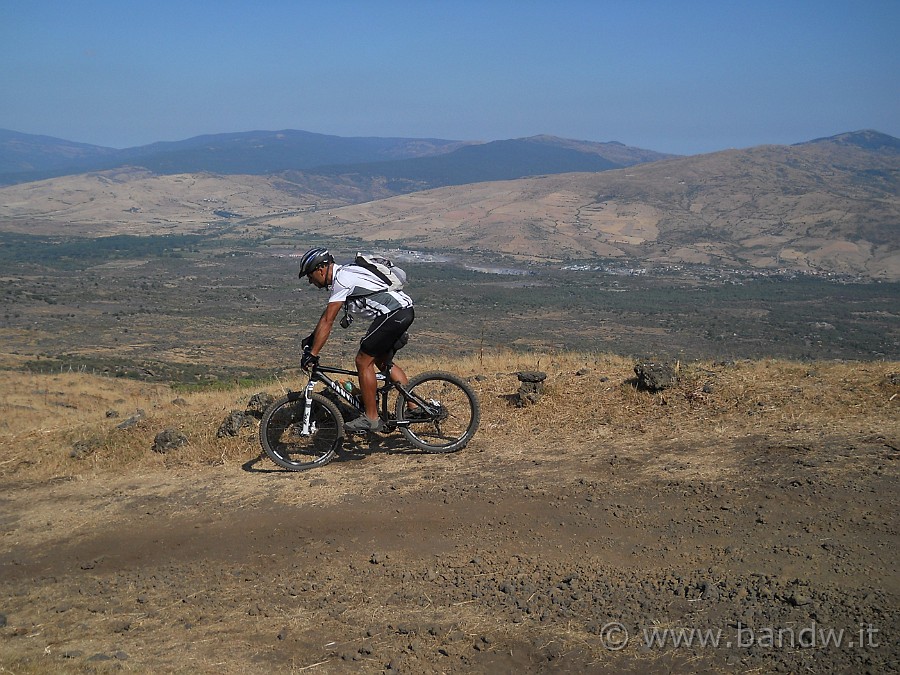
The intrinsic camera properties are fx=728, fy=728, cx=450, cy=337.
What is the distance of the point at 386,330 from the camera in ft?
21.2

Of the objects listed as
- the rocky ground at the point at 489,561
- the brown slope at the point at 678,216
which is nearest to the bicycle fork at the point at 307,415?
the rocky ground at the point at 489,561

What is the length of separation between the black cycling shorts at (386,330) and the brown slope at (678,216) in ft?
263

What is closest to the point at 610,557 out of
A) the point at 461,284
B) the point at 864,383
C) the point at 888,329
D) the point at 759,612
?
the point at 759,612

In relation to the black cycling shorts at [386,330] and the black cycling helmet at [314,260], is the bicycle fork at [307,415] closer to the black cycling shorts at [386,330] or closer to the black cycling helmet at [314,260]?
the black cycling shorts at [386,330]

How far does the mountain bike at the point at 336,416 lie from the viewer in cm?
673

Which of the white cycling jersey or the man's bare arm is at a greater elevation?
the white cycling jersey

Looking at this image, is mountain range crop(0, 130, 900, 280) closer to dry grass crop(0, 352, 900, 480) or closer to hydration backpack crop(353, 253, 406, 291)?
dry grass crop(0, 352, 900, 480)

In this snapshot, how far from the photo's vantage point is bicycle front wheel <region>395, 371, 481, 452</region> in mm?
6879

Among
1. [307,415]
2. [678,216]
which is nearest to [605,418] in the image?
[307,415]

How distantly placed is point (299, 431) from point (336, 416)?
47 centimetres

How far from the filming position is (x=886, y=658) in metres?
3.48

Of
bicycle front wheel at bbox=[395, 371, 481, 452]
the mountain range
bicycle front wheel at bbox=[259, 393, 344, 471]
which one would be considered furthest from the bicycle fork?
the mountain range

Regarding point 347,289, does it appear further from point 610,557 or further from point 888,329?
point 888,329

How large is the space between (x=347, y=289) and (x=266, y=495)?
1893 mm
